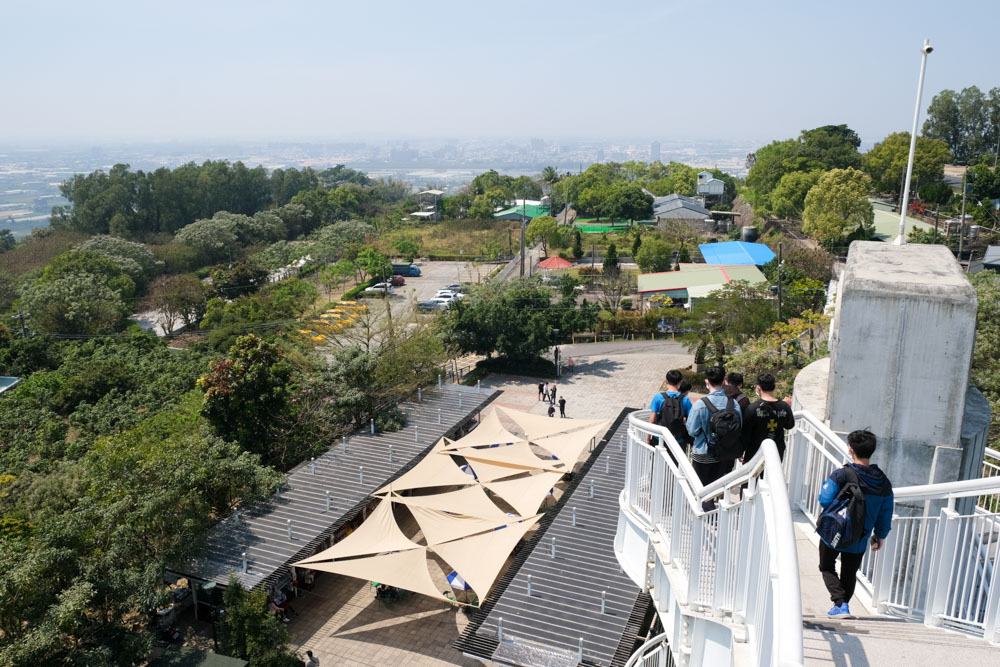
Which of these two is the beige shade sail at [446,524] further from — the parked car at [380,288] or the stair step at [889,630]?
the parked car at [380,288]

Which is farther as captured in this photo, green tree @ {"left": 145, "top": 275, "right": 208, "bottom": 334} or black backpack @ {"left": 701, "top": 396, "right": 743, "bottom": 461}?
green tree @ {"left": 145, "top": 275, "right": 208, "bottom": 334}

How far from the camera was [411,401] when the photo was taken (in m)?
22.7

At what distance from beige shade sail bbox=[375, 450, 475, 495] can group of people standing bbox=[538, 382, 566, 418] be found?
696 centimetres

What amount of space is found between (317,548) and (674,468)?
1151 cm

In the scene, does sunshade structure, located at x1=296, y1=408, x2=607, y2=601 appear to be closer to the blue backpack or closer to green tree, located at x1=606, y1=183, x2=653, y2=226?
the blue backpack

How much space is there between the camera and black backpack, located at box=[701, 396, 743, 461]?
19.2 feet

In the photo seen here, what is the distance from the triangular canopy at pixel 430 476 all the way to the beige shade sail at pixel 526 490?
810mm

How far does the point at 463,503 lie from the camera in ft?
54.0

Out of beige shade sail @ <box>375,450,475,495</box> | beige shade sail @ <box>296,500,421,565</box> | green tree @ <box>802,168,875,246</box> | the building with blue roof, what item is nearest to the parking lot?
the building with blue roof

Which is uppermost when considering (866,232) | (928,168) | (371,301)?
(928,168)

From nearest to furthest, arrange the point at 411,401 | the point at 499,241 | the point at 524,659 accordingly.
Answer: the point at 524,659 → the point at 411,401 → the point at 499,241

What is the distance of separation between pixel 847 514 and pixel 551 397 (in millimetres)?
21339

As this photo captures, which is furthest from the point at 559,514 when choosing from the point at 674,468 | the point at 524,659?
the point at 674,468

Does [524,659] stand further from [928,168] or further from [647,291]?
[928,168]
